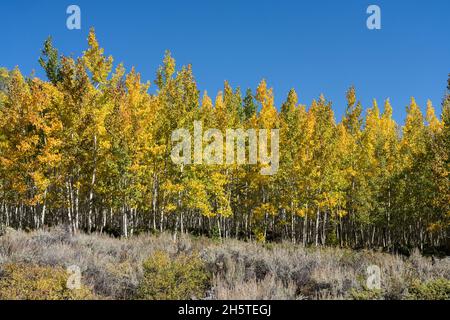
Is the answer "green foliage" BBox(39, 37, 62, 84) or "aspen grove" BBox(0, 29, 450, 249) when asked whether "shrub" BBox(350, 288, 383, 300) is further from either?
"green foliage" BBox(39, 37, 62, 84)

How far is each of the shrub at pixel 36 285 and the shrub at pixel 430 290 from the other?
21.0 ft

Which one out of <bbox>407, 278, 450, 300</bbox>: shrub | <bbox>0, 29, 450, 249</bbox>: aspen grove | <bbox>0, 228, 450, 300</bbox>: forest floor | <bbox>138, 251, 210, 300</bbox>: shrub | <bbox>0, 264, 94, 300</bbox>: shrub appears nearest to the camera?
<bbox>0, 264, 94, 300</bbox>: shrub

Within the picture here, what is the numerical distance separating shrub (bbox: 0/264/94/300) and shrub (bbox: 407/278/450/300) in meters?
6.39

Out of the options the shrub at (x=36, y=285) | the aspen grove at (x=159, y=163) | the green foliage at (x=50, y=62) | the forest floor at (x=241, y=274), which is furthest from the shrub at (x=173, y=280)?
the green foliage at (x=50, y=62)

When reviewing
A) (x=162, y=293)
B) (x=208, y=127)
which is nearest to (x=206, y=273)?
(x=162, y=293)

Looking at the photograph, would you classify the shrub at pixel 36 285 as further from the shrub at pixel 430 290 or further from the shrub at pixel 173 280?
the shrub at pixel 430 290

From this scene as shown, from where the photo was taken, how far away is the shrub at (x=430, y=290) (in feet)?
25.2

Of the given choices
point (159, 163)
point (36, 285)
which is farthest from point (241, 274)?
point (159, 163)

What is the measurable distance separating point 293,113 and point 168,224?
16.6 metres

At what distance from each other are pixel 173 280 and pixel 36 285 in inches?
106

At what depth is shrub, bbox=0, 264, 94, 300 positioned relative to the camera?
731cm

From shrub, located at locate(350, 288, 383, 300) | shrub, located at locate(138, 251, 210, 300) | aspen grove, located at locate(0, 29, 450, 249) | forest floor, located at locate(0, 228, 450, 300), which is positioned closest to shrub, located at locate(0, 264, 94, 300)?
forest floor, located at locate(0, 228, 450, 300)
